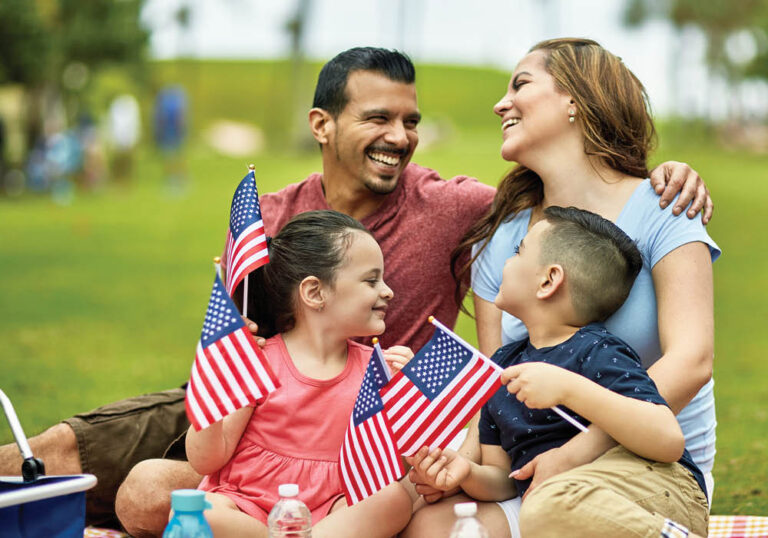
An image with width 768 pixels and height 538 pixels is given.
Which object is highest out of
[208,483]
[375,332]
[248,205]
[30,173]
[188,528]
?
[248,205]

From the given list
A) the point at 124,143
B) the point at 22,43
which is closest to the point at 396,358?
the point at 22,43

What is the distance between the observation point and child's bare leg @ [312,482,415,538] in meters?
3.54

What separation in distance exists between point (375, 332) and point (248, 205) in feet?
2.19

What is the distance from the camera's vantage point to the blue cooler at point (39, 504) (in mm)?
3164

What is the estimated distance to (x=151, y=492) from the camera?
3924 millimetres

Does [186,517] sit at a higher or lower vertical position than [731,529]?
higher

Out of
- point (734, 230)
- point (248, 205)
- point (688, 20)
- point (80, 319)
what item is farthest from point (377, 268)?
point (688, 20)

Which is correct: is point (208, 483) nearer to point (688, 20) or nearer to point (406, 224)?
point (406, 224)

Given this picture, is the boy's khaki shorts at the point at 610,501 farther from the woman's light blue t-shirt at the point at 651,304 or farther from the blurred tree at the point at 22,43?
the blurred tree at the point at 22,43

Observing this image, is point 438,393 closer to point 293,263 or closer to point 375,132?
point 293,263

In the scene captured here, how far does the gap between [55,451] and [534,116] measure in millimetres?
2321

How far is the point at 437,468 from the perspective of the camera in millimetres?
3520

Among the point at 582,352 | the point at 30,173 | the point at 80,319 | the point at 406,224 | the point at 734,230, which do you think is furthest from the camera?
the point at 30,173

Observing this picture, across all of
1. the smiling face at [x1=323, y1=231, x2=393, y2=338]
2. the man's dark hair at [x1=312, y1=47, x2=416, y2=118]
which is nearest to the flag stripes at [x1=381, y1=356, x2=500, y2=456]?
the smiling face at [x1=323, y1=231, x2=393, y2=338]
